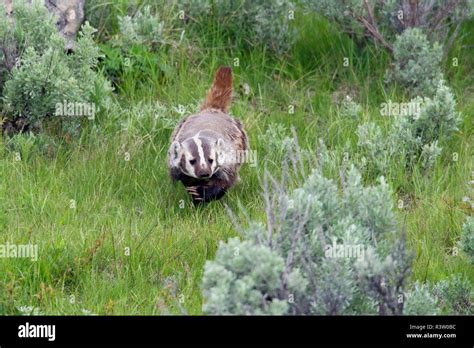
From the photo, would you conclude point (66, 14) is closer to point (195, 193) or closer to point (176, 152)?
A: point (176, 152)

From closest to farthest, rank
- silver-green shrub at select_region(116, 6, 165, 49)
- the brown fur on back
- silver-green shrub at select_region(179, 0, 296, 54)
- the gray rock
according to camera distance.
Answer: the brown fur on back < the gray rock < silver-green shrub at select_region(116, 6, 165, 49) < silver-green shrub at select_region(179, 0, 296, 54)

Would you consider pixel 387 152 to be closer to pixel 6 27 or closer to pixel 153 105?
pixel 153 105

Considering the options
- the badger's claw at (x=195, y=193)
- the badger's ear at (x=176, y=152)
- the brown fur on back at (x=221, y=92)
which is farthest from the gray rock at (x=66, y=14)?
the badger's claw at (x=195, y=193)

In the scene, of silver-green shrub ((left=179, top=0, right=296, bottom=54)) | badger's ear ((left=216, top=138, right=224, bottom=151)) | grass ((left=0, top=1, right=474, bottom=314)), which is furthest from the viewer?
silver-green shrub ((left=179, top=0, right=296, bottom=54))

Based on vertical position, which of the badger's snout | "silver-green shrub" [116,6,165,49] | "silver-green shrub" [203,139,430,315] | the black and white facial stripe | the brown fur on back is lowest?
"silver-green shrub" [203,139,430,315]

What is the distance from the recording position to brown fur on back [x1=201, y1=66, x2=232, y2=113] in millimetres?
7918

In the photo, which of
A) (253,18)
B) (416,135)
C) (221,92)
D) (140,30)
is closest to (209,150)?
(221,92)

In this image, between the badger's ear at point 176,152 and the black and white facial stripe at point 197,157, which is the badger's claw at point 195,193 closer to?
the black and white facial stripe at point 197,157

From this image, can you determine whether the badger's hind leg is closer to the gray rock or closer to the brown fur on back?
the brown fur on back

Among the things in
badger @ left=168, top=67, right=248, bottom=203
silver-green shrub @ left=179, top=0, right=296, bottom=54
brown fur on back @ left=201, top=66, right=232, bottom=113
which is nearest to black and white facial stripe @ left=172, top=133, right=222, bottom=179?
badger @ left=168, top=67, right=248, bottom=203

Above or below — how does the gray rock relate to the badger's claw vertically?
above

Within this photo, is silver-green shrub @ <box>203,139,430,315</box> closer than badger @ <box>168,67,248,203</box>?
Yes
